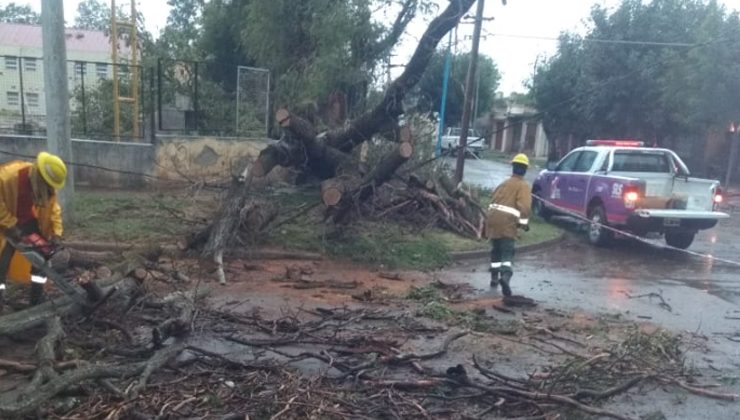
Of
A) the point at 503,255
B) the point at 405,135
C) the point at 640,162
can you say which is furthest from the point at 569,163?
the point at 503,255

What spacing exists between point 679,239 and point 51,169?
11.2 m

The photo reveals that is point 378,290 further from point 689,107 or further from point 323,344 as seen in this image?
point 689,107

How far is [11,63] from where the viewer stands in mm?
15180

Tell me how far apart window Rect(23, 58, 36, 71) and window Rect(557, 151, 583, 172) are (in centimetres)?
1234

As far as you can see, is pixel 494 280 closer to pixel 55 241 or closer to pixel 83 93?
pixel 55 241

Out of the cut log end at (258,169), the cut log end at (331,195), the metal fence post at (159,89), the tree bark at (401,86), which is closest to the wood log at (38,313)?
the cut log end at (331,195)

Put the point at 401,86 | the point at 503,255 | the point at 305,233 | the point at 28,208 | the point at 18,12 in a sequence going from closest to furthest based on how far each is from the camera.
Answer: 1. the point at 28,208
2. the point at 503,255
3. the point at 401,86
4. the point at 305,233
5. the point at 18,12

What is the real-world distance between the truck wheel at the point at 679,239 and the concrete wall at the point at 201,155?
8961mm

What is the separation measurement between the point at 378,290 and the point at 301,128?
340 cm

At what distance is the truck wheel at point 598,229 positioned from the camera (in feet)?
39.6

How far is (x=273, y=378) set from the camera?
490 centimetres

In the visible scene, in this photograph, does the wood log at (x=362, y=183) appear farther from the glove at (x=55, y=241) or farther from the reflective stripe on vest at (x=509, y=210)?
the glove at (x=55, y=241)

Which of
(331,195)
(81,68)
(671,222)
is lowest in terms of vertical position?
(671,222)

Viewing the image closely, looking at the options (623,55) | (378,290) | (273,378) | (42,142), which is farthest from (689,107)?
(273,378)
